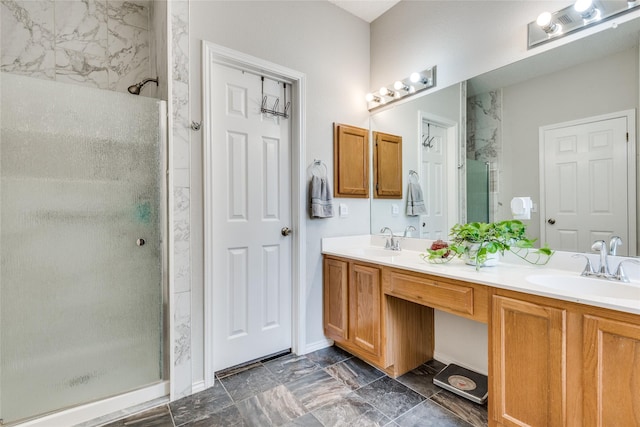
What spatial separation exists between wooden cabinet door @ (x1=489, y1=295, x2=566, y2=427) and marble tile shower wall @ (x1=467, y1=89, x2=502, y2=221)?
31.0 inches

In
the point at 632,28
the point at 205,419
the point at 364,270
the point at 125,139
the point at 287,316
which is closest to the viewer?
the point at 632,28

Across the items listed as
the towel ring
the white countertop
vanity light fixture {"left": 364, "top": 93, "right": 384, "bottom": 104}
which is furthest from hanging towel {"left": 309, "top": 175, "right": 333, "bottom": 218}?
vanity light fixture {"left": 364, "top": 93, "right": 384, "bottom": 104}

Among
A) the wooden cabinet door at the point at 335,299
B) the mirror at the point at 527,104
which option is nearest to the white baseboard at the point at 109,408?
the wooden cabinet door at the point at 335,299

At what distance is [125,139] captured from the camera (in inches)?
67.1

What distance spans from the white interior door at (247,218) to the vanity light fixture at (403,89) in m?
0.86

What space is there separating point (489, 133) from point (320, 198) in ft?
4.07

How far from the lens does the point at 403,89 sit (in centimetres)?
244

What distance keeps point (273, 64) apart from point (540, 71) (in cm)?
170

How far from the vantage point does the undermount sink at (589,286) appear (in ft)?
4.14

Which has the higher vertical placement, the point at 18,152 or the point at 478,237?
the point at 18,152

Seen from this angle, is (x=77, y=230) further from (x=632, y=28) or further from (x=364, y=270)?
(x=632, y=28)

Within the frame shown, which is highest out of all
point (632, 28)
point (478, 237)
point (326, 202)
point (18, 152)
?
point (632, 28)

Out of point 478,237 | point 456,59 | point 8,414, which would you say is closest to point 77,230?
point 8,414

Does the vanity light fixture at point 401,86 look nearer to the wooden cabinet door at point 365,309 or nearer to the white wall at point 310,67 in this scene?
the white wall at point 310,67
